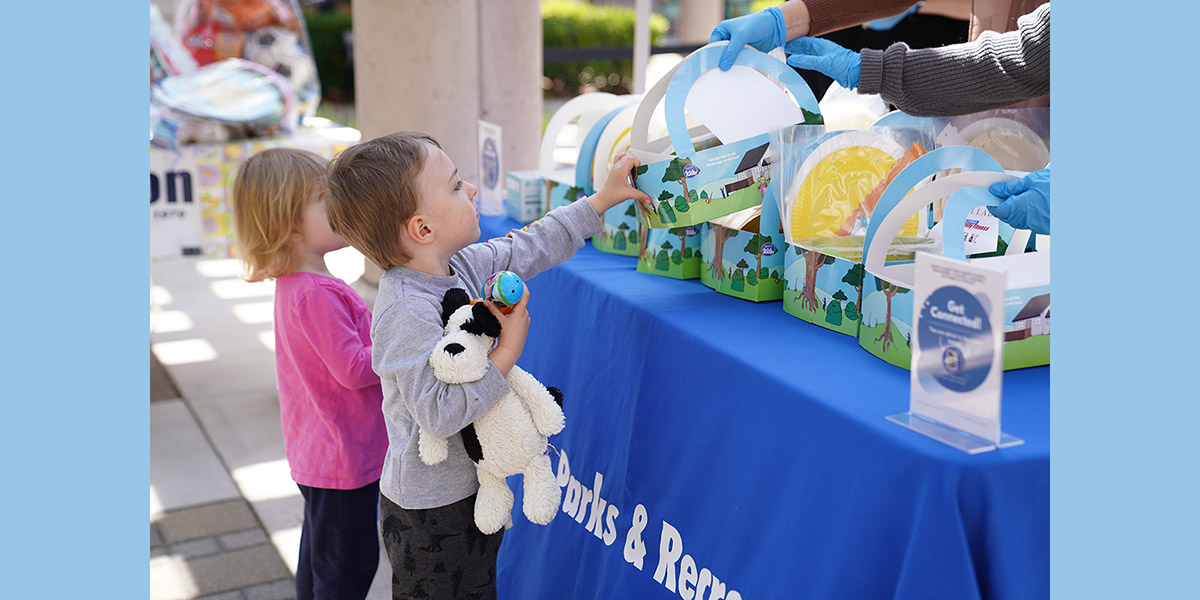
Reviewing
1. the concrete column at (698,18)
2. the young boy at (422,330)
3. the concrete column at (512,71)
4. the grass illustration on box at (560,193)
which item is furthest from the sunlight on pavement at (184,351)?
the concrete column at (698,18)

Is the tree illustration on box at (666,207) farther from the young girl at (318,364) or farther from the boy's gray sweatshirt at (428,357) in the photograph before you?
the young girl at (318,364)

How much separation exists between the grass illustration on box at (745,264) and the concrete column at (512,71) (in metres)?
3.40

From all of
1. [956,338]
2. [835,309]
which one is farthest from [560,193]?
[956,338]

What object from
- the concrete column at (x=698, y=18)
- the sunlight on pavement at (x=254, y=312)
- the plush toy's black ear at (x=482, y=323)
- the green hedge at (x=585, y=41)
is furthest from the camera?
the green hedge at (x=585, y=41)

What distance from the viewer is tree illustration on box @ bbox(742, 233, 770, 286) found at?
1734mm

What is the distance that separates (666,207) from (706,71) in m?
0.28

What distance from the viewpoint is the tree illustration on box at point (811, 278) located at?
160 cm

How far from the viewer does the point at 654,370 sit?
66.8 inches

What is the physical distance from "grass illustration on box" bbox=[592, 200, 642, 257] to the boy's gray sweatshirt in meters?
0.32

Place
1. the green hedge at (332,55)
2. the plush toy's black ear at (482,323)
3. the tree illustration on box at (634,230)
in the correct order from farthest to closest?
the green hedge at (332,55), the tree illustration on box at (634,230), the plush toy's black ear at (482,323)

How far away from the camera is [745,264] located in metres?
1.78

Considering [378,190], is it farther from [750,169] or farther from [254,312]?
[254,312]

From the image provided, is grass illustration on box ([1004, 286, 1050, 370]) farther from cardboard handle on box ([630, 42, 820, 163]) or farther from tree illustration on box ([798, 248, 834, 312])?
cardboard handle on box ([630, 42, 820, 163])

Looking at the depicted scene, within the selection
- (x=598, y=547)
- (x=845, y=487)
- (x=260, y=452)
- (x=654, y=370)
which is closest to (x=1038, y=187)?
(x=845, y=487)
